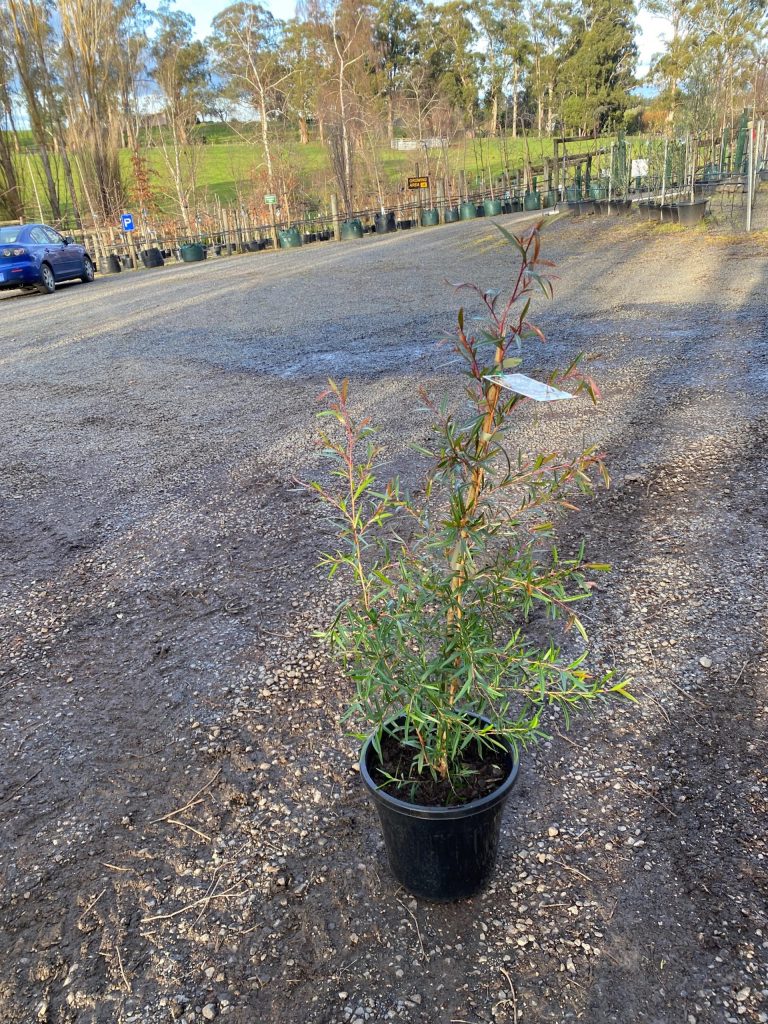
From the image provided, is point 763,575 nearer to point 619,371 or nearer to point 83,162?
point 619,371

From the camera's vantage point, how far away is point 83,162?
2295cm

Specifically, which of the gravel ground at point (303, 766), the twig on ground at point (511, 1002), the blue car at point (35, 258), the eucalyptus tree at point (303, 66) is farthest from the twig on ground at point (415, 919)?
the eucalyptus tree at point (303, 66)

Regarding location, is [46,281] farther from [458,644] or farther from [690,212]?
[458,644]

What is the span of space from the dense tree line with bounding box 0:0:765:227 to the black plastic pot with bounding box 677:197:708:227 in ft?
14.0

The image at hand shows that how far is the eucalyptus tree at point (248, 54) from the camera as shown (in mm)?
27719

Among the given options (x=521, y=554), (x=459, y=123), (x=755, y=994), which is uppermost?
(x=459, y=123)

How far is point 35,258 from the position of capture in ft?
42.0

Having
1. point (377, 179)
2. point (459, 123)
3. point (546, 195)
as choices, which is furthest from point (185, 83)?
point (546, 195)

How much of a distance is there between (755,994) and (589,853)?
43 centimetres

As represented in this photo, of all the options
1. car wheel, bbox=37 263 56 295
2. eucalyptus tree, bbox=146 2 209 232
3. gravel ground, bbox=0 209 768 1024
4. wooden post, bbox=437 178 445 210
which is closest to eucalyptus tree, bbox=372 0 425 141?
eucalyptus tree, bbox=146 2 209 232

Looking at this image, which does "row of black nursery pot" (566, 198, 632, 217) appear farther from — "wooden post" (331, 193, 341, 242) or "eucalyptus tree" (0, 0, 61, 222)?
"eucalyptus tree" (0, 0, 61, 222)

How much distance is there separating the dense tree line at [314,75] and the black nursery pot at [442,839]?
18.8 meters

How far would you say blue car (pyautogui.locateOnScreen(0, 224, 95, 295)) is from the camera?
1248 centimetres

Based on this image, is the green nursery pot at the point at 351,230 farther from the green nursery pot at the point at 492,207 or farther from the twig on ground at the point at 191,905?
the twig on ground at the point at 191,905
